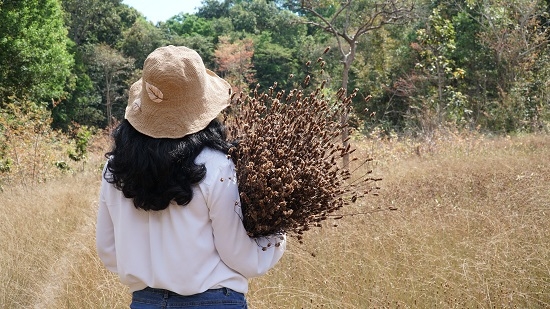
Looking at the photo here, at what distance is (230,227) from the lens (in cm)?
211

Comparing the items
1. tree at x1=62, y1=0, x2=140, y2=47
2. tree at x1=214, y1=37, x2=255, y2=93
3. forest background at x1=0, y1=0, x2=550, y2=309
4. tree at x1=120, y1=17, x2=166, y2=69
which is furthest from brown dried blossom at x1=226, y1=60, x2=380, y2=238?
tree at x1=120, y1=17, x2=166, y2=69

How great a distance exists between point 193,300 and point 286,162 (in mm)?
559

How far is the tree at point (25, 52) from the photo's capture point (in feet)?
61.7

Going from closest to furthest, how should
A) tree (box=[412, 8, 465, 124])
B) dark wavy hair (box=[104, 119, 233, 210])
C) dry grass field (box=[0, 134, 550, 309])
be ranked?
dark wavy hair (box=[104, 119, 233, 210]), dry grass field (box=[0, 134, 550, 309]), tree (box=[412, 8, 465, 124])

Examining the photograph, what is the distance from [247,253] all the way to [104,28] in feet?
129

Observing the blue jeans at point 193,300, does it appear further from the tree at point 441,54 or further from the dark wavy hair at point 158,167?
the tree at point 441,54

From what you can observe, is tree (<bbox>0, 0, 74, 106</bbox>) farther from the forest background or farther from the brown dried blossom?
the brown dried blossom

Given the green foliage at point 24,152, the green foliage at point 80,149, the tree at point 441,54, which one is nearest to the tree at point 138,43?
the tree at point 441,54

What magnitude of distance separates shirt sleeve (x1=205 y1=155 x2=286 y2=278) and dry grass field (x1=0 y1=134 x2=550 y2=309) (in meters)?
0.42

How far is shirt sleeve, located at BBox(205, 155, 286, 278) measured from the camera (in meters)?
2.06

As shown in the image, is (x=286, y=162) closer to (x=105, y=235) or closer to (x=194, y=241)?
(x=194, y=241)

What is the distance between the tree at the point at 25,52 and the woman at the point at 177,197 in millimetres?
16771

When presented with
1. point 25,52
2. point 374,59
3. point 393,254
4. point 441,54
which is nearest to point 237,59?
point 374,59

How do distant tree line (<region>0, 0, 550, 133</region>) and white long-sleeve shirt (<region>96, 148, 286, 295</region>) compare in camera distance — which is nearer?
white long-sleeve shirt (<region>96, 148, 286, 295</region>)
